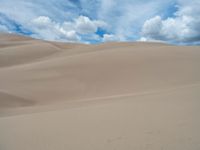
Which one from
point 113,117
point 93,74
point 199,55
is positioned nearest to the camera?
point 113,117

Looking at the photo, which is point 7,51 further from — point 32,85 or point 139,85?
point 139,85

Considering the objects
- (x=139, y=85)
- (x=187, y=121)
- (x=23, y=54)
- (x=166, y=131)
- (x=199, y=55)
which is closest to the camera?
(x=166, y=131)

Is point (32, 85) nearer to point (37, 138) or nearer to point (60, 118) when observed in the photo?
point (60, 118)

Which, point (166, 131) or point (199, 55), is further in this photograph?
point (199, 55)

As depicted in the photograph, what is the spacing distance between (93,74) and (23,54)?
9956 millimetres

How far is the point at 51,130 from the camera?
273 centimetres

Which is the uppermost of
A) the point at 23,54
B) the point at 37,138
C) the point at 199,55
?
the point at 23,54

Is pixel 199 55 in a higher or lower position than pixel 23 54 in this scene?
lower

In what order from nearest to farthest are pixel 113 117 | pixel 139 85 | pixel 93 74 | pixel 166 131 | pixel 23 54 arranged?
pixel 166 131 < pixel 113 117 < pixel 139 85 < pixel 93 74 < pixel 23 54

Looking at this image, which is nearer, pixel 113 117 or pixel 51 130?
pixel 51 130

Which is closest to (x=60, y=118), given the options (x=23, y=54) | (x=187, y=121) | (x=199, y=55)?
(x=187, y=121)

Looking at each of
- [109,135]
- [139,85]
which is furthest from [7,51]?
[109,135]

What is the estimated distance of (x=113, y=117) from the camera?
3143mm

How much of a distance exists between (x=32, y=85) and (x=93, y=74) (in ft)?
8.52
